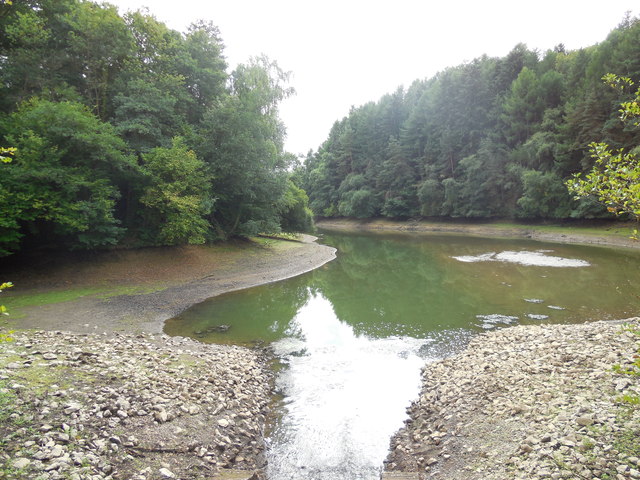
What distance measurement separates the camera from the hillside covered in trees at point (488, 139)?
4231 centimetres

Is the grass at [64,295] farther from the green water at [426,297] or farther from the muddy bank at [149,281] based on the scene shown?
the green water at [426,297]

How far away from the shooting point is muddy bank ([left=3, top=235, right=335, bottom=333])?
14.2 meters

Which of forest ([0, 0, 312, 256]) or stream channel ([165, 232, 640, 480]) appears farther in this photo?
forest ([0, 0, 312, 256])

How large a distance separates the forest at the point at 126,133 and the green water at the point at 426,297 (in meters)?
8.34

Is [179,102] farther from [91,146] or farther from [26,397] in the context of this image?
[26,397]

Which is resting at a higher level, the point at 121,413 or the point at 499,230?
the point at 499,230

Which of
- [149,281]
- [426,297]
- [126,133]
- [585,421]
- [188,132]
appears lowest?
[426,297]

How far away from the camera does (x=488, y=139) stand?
189 feet

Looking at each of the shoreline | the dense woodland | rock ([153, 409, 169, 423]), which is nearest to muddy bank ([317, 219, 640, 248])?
the dense woodland

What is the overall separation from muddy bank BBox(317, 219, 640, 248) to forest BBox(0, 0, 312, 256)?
2694 centimetres

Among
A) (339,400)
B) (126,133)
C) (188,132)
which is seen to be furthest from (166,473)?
(188,132)

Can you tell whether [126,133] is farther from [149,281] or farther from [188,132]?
[149,281]

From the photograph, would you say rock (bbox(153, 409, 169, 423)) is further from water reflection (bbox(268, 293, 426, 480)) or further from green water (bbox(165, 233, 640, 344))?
green water (bbox(165, 233, 640, 344))

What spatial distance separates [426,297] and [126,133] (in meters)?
23.0
